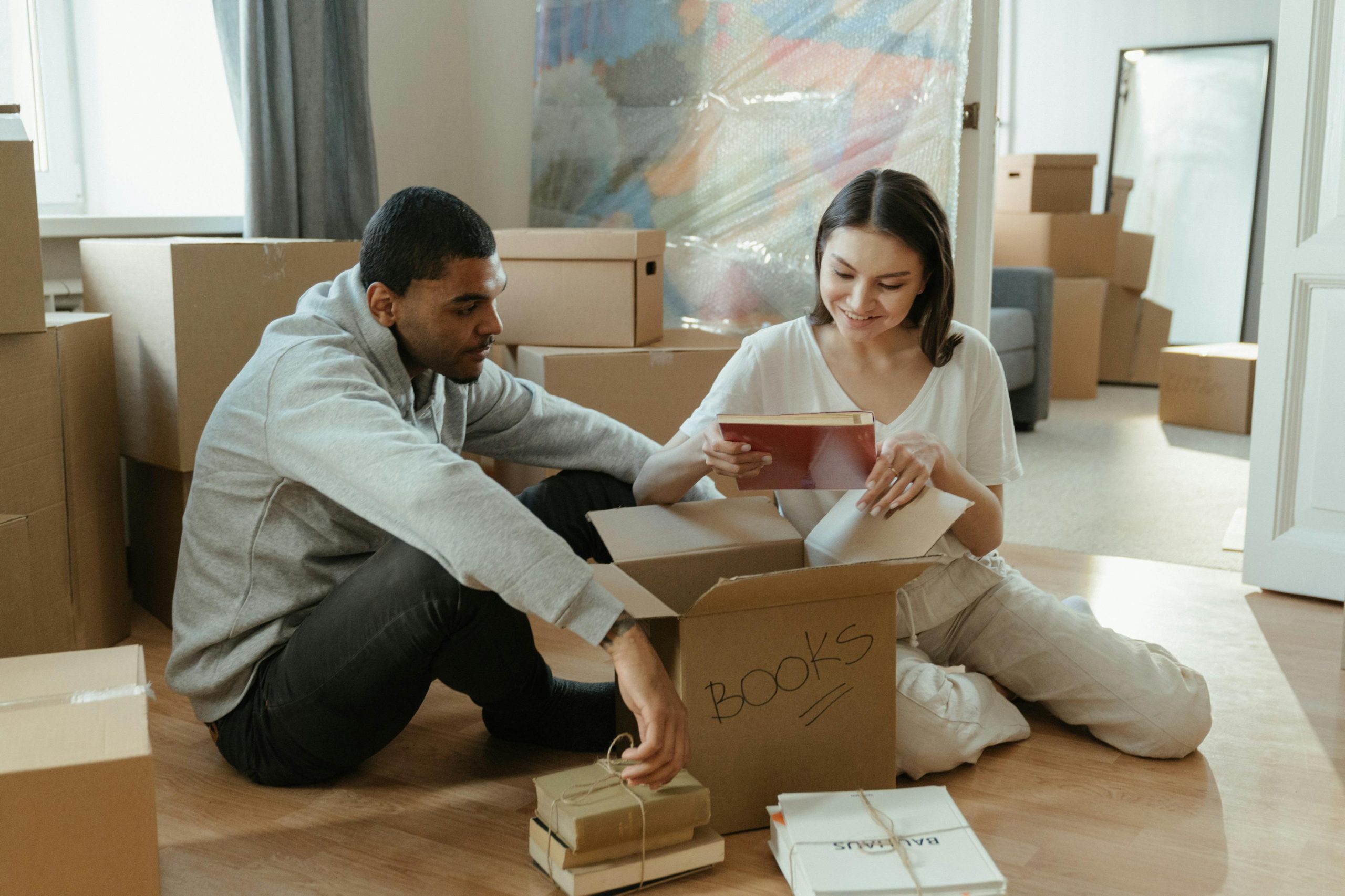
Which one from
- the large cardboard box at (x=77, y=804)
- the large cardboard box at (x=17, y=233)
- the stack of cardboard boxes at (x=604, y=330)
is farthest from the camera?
the stack of cardboard boxes at (x=604, y=330)

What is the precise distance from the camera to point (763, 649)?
133cm

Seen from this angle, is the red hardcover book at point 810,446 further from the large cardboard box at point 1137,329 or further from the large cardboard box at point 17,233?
the large cardboard box at point 1137,329

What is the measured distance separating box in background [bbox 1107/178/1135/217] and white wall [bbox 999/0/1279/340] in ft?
0.20

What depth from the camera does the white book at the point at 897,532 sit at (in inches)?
55.0

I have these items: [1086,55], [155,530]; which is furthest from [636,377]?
[1086,55]

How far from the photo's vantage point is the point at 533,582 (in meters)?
1.19

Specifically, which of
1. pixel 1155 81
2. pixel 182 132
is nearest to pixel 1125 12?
pixel 1155 81

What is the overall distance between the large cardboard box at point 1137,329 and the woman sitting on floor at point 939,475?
12.0 feet

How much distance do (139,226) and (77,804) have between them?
5.49ft

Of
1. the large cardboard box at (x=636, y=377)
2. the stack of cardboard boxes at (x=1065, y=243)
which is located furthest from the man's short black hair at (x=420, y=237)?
the stack of cardboard boxes at (x=1065, y=243)

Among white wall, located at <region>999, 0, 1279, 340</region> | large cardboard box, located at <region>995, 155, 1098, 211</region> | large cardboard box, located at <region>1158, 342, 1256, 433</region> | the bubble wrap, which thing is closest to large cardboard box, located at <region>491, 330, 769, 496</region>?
the bubble wrap

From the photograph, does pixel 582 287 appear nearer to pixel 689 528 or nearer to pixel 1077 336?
pixel 689 528

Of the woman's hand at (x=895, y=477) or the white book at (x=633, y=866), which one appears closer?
the white book at (x=633, y=866)

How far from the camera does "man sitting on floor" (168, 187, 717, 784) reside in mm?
1207
